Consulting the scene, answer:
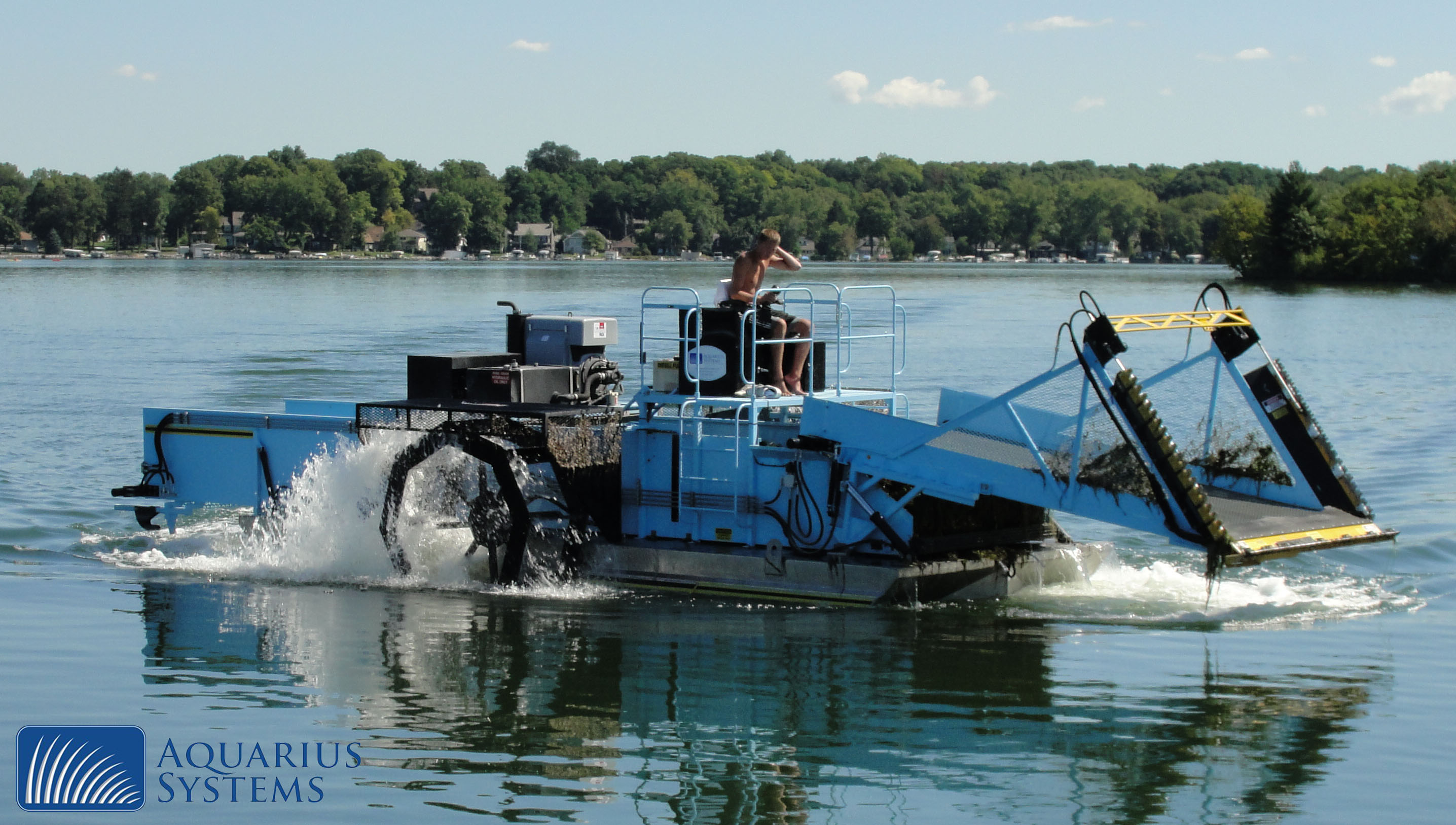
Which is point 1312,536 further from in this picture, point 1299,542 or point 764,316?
point 764,316

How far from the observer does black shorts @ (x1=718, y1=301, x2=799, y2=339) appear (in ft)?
40.2

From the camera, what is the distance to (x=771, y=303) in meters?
12.4

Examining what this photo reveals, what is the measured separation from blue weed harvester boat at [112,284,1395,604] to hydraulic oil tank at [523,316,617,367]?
0.07 feet

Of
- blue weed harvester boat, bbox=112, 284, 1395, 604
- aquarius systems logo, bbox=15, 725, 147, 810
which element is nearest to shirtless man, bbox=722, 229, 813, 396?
blue weed harvester boat, bbox=112, 284, 1395, 604

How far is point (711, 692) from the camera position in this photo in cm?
970

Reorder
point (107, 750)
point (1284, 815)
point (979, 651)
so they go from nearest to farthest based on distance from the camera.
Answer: point (1284, 815)
point (107, 750)
point (979, 651)

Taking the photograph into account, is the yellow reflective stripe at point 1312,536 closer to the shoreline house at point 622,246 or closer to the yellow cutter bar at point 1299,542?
the yellow cutter bar at point 1299,542

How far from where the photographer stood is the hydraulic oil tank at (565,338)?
13.8m

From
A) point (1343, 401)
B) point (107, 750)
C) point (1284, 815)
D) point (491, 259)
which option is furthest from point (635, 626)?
point (491, 259)

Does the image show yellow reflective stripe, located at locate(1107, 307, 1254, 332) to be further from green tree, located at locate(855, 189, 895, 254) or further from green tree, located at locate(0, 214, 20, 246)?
green tree, located at locate(0, 214, 20, 246)

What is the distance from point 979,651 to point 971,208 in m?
176

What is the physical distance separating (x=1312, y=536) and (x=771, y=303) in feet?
14.9

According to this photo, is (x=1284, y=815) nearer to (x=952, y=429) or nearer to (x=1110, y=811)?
(x=1110, y=811)

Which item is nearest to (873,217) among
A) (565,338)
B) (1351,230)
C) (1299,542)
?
(1351,230)
